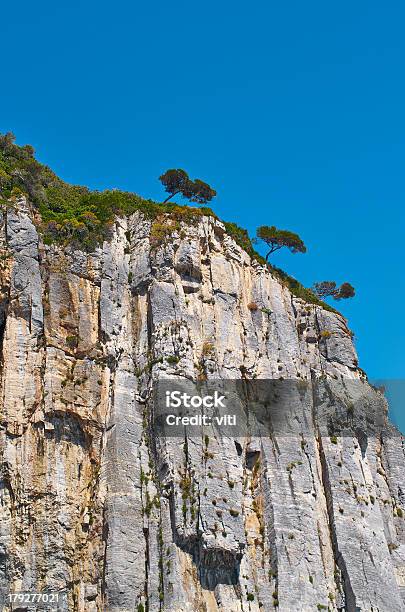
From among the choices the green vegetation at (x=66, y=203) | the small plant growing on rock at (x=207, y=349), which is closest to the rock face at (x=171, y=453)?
the small plant growing on rock at (x=207, y=349)

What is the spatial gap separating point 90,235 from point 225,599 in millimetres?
21096

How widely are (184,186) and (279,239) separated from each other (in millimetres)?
7028

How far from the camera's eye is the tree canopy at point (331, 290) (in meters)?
61.3

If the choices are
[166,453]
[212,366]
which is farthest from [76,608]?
[212,366]

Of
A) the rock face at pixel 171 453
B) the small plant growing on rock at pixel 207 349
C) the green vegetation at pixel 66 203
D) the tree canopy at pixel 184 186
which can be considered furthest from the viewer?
the tree canopy at pixel 184 186

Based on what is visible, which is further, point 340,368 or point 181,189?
point 181,189

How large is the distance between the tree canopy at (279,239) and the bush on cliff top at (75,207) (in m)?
2.37

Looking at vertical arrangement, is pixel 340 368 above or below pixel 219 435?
above

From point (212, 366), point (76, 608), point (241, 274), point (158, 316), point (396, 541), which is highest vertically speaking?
point (241, 274)

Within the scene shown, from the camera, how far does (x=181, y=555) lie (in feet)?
128

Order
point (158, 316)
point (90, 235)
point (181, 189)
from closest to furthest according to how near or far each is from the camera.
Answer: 1. point (158, 316)
2. point (90, 235)
3. point (181, 189)

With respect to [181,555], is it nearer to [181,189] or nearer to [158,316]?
[158,316]

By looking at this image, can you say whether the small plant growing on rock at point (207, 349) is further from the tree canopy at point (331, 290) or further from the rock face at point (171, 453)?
the tree canopy at point (331, 290)

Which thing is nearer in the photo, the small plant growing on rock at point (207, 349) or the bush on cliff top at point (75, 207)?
the small plant growing on rock at point (207, 349)
